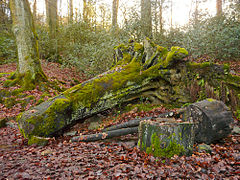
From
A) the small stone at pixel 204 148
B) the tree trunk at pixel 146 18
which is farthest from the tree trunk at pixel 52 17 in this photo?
the small stone at pixel 204 148

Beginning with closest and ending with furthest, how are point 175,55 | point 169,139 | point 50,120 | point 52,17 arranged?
point 169,139 < point 50,120 < point 175,55 < point 52,17

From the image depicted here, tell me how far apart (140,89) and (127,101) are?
68 centimetres

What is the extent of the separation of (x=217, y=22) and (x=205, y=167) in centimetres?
1094

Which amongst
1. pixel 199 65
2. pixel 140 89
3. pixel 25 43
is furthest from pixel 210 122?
pixel 25 43

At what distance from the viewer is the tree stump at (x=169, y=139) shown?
11.3 ft

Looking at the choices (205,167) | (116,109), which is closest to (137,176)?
(205,167)

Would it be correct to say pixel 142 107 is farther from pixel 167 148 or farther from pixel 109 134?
pixel 167 148

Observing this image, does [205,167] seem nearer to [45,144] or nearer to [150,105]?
[150,105]

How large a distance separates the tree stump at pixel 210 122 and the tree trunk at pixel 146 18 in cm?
705

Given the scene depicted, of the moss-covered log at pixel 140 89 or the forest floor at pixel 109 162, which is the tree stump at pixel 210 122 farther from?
the moss-covered log at pixel 140 89

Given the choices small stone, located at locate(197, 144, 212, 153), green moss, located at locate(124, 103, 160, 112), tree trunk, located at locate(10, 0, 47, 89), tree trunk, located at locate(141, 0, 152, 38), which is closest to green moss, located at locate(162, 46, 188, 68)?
green moss, located at locate(124, 103, 160, 112)

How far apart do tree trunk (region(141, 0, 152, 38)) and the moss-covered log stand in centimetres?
359

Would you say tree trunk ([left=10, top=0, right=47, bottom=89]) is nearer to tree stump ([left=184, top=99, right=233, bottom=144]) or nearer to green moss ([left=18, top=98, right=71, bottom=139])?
green moss ([left=18, top=98, right=71, bottom=139])

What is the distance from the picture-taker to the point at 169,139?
3447 mm
